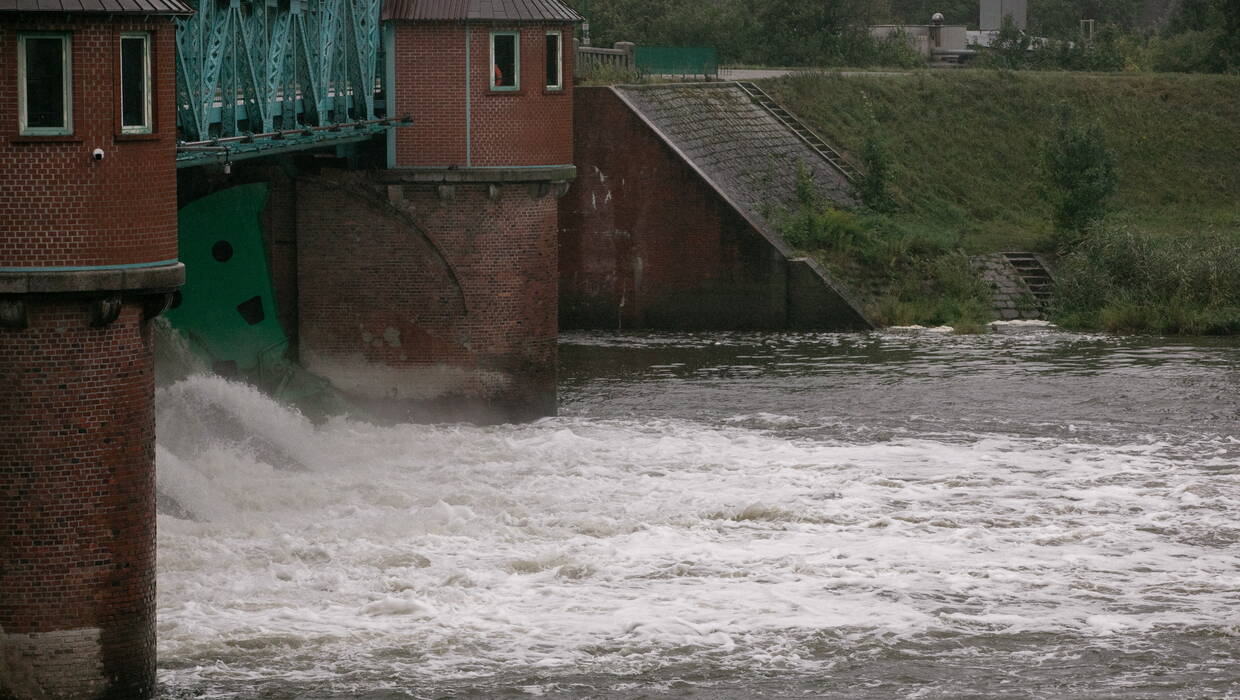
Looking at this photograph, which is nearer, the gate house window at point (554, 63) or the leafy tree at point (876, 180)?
the gate house window at point (554, 63)

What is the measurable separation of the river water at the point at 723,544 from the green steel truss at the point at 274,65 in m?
4.11

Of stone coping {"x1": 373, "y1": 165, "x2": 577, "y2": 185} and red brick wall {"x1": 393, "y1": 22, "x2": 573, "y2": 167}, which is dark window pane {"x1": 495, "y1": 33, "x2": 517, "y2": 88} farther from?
stone coping {"x1": 373, "y1": 165, "x2": 577, "y2": 185}

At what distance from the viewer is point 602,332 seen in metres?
39.0

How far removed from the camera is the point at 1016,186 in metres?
48.4

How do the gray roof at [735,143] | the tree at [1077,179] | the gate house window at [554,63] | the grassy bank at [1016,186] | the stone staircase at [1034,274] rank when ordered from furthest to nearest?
1. the tree at [1077,179]
2. the stone staircase at [1034,274]
3. the gray roof at [735,143]
4. the grassy bank at [1016,186]
5. the gate house window at [554,63]

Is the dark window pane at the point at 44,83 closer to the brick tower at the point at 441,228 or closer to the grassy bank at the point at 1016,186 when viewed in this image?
the brick tower at the point at 441,228

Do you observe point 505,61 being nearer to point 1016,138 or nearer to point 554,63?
point 554,63

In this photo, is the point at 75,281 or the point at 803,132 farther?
the point at 803,132

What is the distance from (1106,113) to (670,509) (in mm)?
33182

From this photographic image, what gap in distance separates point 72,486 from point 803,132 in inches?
1344

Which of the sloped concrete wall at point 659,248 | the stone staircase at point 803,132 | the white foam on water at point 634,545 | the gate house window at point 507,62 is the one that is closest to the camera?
the white foam on water at point 634,545

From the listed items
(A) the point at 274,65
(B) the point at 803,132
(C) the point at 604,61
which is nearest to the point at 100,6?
(A) the point at 274,65

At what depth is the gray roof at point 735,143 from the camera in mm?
40281

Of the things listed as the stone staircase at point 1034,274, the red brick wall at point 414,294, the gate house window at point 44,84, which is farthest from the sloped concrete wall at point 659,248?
the gate house window at point 44,84
